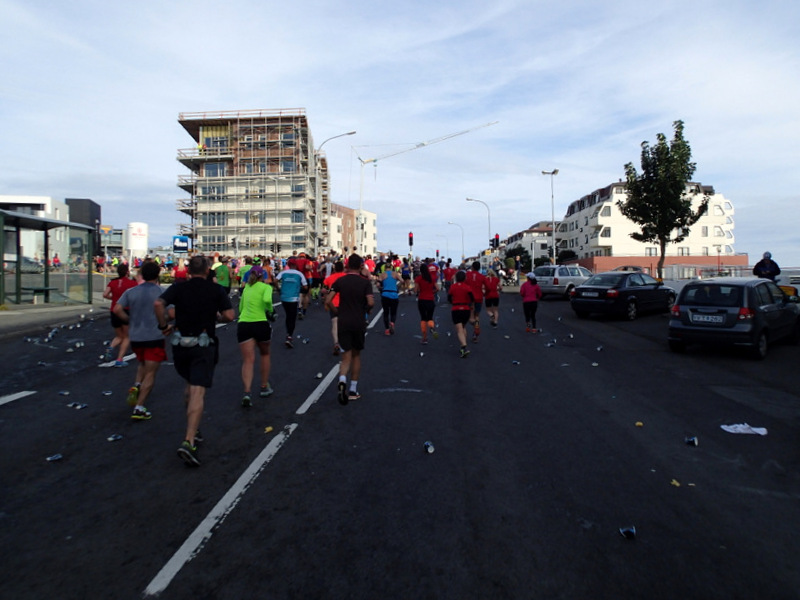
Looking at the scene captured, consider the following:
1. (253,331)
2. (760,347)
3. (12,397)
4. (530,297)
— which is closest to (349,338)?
(253,331)

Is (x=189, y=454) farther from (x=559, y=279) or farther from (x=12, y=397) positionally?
(x=559, y=279)

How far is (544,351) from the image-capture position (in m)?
11.3

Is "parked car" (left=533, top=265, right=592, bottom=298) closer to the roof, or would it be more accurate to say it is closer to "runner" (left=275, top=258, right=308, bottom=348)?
"runner" (left=275, top=258, right=308, bottom=348)

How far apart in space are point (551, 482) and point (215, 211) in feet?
251

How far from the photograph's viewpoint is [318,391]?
7.52m

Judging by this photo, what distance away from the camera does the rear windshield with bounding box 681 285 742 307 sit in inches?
407

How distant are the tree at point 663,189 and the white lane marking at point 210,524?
22.9 m

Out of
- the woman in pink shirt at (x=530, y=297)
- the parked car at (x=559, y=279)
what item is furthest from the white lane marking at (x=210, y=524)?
the parked car at (x=559, y=279)

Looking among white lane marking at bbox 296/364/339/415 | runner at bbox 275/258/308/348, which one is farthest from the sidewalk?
white lane marking at bbox 296/364/339/415

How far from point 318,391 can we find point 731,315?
26.1 feet

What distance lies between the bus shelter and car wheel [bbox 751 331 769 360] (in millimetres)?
19609

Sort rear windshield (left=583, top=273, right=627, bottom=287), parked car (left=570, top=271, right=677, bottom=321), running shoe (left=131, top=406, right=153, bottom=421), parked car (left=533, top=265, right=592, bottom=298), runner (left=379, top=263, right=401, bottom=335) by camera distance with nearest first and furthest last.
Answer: running shoe (left=131, top=406, right=153, bottom=421)
runner (left=379, top=263, right=401, bottom=335)
parked car (left=570, top=271, right=677, bottom=321)
rear windshield (left=583, top=273, right=627, bottom=287)
parked car (left=533, top=265, right=592, bottom=298)

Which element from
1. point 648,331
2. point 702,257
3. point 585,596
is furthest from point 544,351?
point 702,257

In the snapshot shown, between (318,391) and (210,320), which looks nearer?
(210,320)
